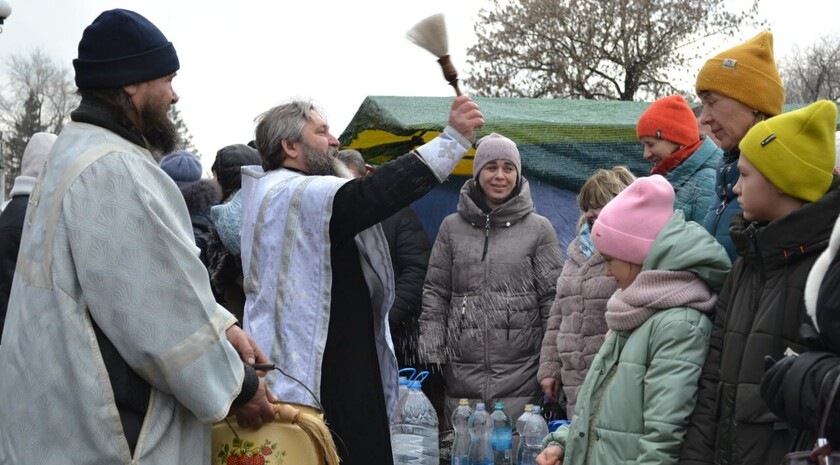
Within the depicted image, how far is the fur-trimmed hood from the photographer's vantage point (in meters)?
6.33

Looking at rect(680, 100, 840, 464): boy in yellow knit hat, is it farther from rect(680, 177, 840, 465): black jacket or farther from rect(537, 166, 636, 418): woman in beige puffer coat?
rect(537, 166, 636, 418): woman in beige puffer coat

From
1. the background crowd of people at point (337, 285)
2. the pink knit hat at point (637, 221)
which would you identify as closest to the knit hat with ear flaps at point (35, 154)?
the background crowd of people at point (337, 285)

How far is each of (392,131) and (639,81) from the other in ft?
61.7

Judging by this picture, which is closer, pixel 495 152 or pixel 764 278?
pixel 764 278

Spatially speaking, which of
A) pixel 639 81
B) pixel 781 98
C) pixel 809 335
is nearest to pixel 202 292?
pixel 809 335

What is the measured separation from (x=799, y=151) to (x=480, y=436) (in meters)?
3.66

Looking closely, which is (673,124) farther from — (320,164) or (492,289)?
(320,164)

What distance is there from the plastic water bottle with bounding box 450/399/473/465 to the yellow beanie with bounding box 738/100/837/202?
3.48 meters

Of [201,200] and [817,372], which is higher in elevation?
[817,372]

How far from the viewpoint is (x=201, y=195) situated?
6.36 m

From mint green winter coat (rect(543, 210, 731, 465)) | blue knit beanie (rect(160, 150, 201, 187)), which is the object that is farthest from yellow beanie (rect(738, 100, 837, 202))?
blue knit beanie (rect(160, 150, 201, 187))

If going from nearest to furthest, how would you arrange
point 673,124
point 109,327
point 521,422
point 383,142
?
point 109,327
point 673,124
point 521,422
point 383,142

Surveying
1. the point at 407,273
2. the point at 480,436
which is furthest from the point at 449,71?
the point at 407,273

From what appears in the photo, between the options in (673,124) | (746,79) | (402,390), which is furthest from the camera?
(402,390)
